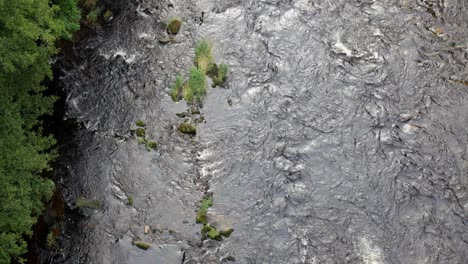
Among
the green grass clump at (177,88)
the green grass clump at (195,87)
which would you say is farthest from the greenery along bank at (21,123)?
the green grass clump at (195,87)

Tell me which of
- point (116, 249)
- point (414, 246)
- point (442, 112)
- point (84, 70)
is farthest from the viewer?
point (84, 70)

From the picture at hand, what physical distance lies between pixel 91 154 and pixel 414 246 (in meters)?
11.9

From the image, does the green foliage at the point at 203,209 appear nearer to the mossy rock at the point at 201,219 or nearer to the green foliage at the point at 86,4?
the mossy rock at the point at 201,219

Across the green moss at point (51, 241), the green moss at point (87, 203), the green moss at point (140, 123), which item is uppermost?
the green moss at point (140, 123)

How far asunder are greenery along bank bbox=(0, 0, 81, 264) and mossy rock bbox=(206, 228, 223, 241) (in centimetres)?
574

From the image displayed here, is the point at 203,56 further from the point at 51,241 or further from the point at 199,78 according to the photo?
the point at 51,241

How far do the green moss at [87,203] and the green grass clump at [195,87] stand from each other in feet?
18.0

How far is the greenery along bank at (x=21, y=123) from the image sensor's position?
613 inches

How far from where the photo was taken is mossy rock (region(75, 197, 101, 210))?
1744 centimetres

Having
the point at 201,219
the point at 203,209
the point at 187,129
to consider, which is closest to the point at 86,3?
the point at 187,129

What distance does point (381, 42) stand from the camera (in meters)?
20.3

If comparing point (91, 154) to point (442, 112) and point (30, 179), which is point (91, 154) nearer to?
point (30, 179)

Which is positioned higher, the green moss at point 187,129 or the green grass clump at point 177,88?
the green grass clump at point 177,88

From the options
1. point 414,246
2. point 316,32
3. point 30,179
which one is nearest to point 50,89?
point 30,179
